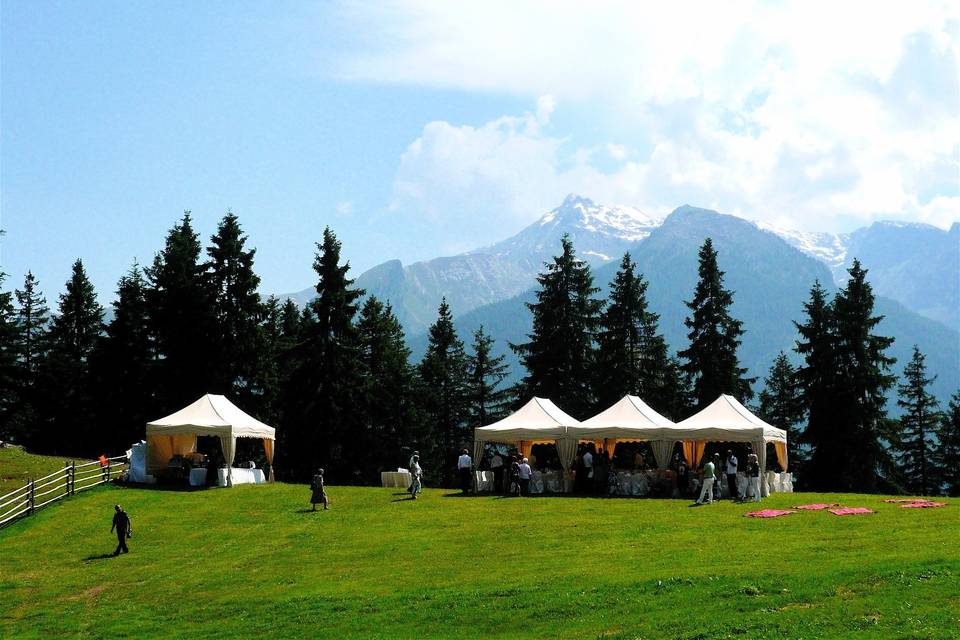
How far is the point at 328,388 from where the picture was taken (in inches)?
2499

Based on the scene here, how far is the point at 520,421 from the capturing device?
43.3m

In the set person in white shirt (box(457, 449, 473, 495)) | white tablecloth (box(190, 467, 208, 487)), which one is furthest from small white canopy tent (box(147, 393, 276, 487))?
person in white shirt (box(457, 449, 473, 495))

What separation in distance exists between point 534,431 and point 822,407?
25729 millimetres

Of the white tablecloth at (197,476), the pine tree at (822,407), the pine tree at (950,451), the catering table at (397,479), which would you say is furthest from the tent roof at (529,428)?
the pine tree at (950,451)

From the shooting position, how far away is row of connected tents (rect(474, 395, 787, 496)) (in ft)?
130

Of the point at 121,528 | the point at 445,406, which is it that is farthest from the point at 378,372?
the point at 121,528

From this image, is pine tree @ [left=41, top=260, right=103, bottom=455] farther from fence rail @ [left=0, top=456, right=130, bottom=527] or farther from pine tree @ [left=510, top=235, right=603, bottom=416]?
pine tree @ [left=510, top=235, right=603, bottom=416]

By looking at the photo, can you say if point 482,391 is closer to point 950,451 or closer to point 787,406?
point 787,406

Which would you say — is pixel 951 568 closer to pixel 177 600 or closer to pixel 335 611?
pixel 335 611

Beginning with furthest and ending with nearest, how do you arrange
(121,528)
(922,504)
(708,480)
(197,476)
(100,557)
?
→ (197,476)
(708,480)
(922,504)
(121,528)
(100,557)

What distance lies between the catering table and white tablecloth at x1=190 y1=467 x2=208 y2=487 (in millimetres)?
7948

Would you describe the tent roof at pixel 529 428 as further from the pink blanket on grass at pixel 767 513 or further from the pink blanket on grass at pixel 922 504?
the pink blanket on grass at pixel 922 504

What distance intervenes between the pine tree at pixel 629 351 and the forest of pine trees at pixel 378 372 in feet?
0.35

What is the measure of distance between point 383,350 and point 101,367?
20.1m
